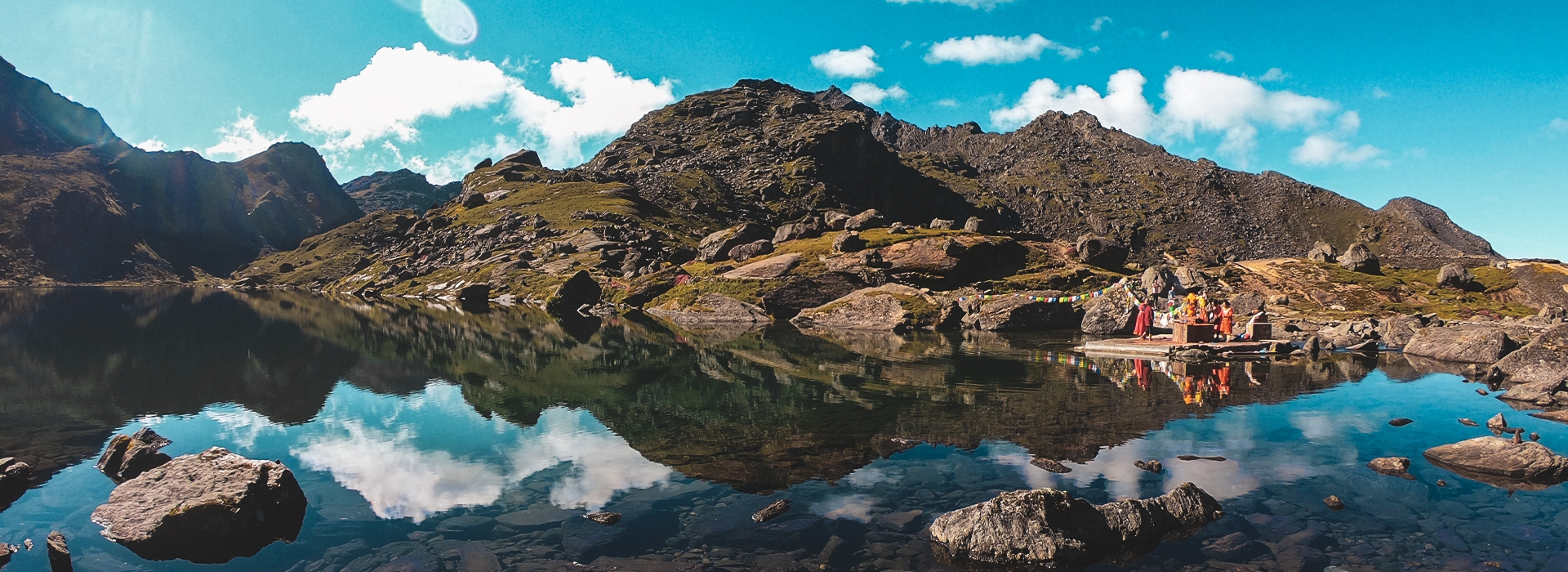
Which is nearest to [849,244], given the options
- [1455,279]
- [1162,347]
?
[1162,347]

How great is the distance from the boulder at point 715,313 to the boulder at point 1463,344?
60574mm

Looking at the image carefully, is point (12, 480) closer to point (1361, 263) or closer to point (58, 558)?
point (58, 558)

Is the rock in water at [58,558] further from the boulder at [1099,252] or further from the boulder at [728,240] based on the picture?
the boulder at [1099,252]

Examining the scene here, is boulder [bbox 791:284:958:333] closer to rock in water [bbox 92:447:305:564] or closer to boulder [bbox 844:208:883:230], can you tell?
boulder [bbox 844:208:883:230]

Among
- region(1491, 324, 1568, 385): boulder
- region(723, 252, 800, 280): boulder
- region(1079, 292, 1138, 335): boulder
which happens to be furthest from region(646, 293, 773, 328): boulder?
region(1491, 324, 1568, 385): boulder

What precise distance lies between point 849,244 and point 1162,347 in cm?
5218

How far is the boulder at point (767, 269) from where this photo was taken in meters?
92.4

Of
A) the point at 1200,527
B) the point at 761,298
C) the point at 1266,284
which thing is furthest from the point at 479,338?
the point at 1266,284

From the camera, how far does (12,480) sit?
19.2 metres

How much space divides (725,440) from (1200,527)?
15.1m

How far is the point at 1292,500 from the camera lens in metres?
18.1

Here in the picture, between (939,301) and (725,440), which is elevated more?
(939,301)

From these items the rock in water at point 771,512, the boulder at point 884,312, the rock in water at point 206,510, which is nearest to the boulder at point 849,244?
the boulder at point 884,312

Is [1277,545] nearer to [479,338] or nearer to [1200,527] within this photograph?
[1200,527]
